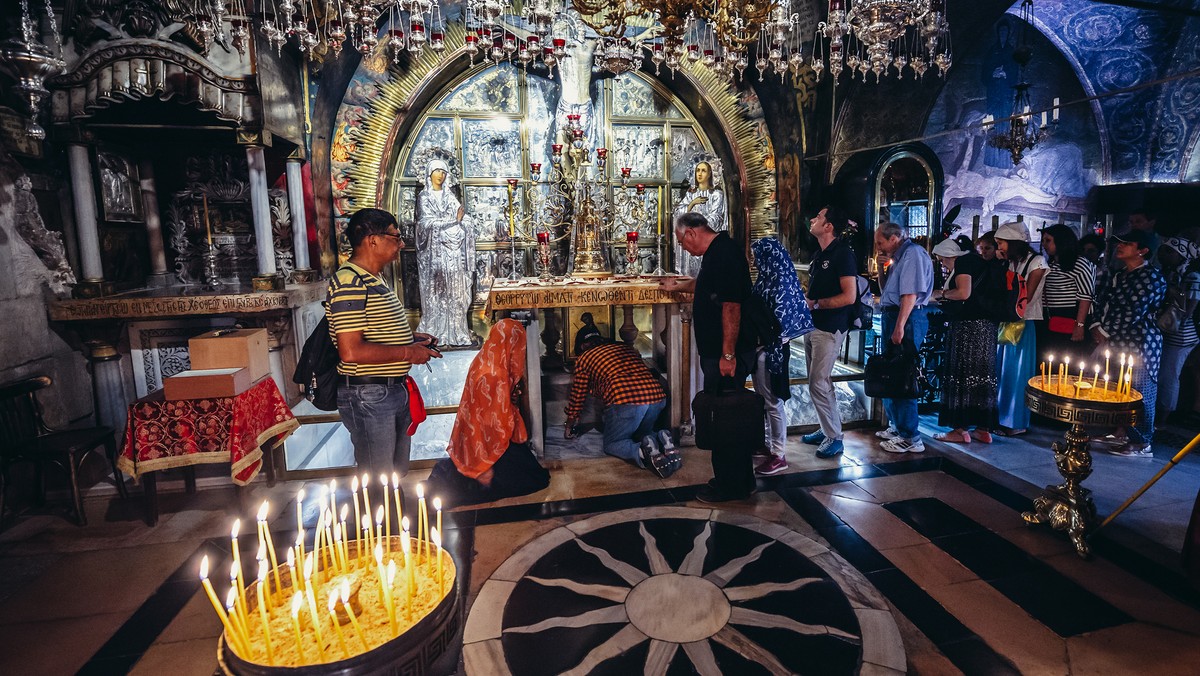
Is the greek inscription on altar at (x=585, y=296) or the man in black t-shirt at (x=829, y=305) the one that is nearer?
the man in black t-shirt at (x=829, y=305)

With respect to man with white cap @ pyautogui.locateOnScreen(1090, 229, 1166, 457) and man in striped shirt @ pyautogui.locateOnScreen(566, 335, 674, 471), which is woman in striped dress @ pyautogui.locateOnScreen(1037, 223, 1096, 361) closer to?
man with white cap @ pyautogui.locateOnScreen(1090, 229, 1166, 457)

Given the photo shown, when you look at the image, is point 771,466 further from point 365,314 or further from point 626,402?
point 365,314

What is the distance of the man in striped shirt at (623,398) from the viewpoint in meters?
4.72

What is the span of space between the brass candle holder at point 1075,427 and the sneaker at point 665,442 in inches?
95.4

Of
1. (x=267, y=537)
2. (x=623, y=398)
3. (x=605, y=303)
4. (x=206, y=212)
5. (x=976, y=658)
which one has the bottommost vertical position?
(x=976, y=658)

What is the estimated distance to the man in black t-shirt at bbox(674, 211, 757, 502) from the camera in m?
3.99

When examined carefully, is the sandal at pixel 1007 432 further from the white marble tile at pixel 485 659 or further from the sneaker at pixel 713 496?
the white marble tile at pixel 485 659

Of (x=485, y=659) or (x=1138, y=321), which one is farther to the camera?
(x=1138, y=321)

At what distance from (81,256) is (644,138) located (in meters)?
7.23

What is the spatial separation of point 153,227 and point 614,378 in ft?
17.4

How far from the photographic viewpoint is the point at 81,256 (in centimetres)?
500

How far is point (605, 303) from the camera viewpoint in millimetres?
5082

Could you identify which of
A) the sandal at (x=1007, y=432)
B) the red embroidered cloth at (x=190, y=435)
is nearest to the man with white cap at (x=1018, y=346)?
the sandal at (x=1007, y=432)

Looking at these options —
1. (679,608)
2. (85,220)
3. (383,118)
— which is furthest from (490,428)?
(383,118)
